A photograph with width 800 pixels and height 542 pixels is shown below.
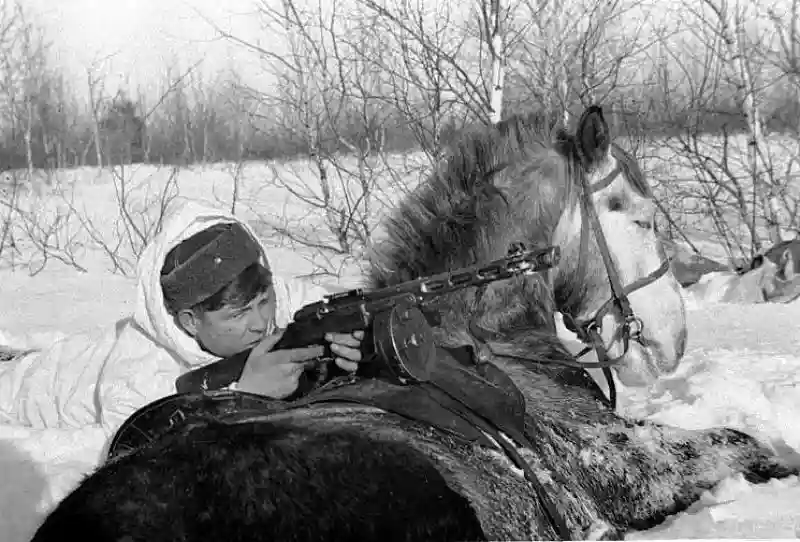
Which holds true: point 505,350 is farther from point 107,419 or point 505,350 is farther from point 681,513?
point 107,419

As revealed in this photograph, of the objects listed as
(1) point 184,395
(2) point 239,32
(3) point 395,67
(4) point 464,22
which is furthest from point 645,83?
(1) point 184,395

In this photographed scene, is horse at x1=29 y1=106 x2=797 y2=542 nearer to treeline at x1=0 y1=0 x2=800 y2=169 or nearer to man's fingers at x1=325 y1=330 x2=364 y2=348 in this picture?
man's fingers at x1=325 y1=330 x2=364 y2=348

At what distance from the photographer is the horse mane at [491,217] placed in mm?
2400

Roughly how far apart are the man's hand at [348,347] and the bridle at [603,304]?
47 centimetres

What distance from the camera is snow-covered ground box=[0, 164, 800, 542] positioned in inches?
88.4

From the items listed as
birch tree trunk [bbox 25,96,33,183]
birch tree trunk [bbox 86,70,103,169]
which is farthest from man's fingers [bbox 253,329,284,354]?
birch tree trunk [bbox 25,96,33,183]

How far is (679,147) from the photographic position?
7.67m

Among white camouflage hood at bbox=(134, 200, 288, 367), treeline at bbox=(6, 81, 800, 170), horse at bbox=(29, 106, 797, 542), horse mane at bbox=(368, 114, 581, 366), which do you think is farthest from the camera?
treeline at bbox=(6, 81, 800, 170)

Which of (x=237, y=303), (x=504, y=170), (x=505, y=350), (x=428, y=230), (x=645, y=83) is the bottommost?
(x=505, y=350)

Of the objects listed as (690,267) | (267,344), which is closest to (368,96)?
(690,267)

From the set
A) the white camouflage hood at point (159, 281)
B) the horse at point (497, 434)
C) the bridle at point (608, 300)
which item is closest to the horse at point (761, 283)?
the horse at point (497, 434)

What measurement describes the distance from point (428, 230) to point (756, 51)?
550 centimetres

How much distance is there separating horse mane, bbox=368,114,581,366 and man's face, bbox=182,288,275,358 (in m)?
0.37

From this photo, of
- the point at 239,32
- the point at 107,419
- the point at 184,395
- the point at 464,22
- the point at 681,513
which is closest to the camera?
the point at 184,395
